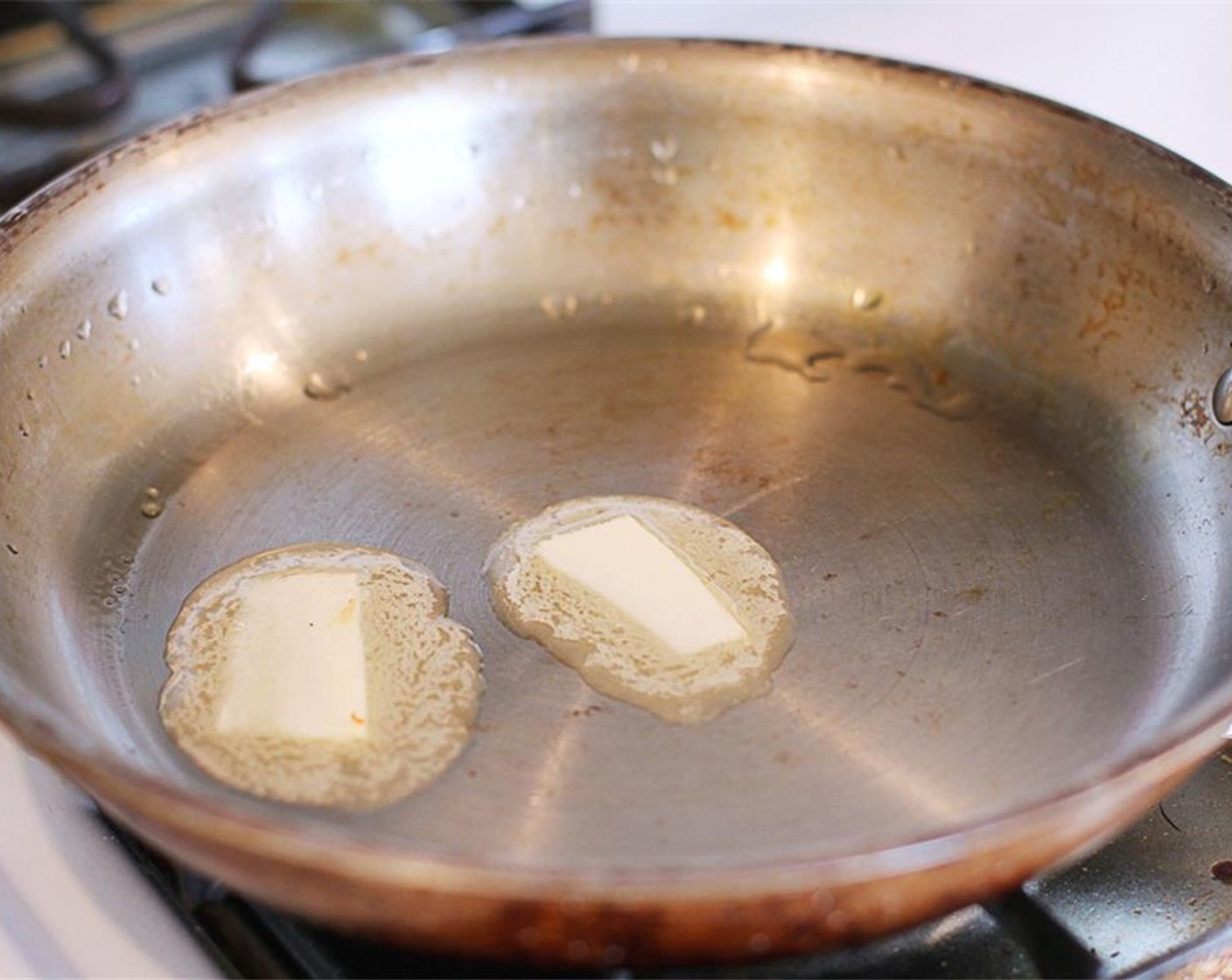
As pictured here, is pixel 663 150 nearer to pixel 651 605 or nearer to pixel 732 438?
pixel 732 438

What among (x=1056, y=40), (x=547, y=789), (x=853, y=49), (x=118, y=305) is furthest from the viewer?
(x=1056, y=40)

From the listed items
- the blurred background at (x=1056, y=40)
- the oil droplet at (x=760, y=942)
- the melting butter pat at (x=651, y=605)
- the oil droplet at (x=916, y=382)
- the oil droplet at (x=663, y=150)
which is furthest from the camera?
the blurred background at (x=1056, y=40)

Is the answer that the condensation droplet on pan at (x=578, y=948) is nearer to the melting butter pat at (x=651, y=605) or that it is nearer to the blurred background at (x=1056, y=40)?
the melting butter pat at (x=651, y=605)

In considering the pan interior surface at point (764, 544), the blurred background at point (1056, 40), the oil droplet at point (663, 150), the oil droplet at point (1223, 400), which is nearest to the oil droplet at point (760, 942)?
the pan interior surface at point (764, 544)

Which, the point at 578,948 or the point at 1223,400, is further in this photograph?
the point at 1223,400

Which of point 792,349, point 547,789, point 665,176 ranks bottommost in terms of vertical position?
point 547,789

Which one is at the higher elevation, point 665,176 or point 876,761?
point 665,176

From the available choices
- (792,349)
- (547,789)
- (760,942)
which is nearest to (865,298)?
(792,349)

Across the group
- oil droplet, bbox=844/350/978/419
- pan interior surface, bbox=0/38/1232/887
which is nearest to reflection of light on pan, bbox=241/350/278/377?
pan interior surface, bbox=0/38/1232/887
